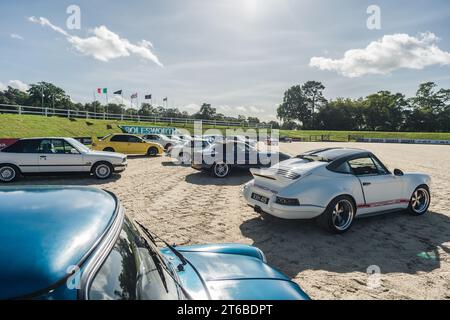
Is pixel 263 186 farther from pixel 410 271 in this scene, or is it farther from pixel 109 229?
pixel 109 229

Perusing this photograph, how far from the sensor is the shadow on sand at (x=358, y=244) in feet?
13.4

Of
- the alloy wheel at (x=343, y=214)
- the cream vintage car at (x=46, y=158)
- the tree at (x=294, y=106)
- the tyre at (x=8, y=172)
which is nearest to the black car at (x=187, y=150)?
the cream vintage car at (x=46, y=158)

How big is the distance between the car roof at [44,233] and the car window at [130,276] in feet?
0.44

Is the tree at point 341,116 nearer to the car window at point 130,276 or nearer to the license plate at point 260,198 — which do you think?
the license plate at point 260,198

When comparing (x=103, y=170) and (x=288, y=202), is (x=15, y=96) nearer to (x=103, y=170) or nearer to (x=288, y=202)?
(x=103, y=170)

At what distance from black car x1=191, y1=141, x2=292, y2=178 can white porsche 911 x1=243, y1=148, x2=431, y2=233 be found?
4.74 metres

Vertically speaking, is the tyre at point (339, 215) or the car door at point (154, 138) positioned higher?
the car door at point (154, 138)

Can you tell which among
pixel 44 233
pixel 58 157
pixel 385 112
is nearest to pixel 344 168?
pixel 44 233

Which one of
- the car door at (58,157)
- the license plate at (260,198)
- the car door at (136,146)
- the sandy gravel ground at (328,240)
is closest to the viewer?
the sandy gravel ground at (328,240)

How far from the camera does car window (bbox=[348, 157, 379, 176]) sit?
5.56m

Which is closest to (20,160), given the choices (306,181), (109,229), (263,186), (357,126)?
(263,186)

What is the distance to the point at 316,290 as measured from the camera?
3.45 meters

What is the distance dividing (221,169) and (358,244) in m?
6.65
